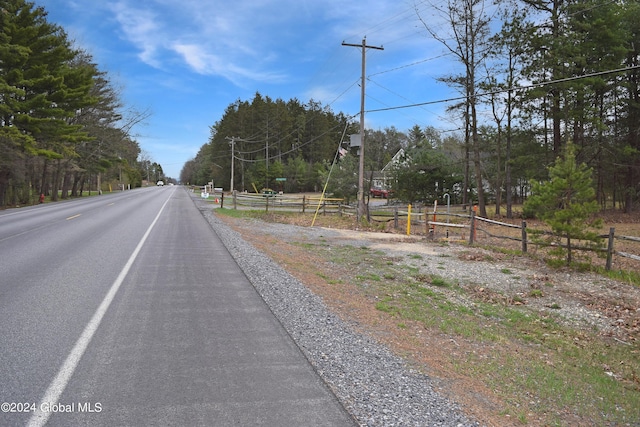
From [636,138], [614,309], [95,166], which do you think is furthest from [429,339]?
[95,166]

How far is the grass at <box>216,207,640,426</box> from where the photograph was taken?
3.72 m

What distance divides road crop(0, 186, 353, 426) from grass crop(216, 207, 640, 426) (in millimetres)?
1750

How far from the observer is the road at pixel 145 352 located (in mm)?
3172

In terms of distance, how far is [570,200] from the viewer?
10664 millimetres

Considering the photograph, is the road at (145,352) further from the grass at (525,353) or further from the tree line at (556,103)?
the tree line at (556,103)

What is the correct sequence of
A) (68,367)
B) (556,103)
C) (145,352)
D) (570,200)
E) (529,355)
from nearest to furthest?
(68,367) < (145,352) < (529,355) < (570,200) < (556,103)

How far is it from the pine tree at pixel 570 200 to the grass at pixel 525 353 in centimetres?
170

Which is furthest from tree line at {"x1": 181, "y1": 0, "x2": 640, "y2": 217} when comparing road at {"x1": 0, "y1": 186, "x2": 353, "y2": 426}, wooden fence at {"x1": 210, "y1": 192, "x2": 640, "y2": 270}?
road at {"x1": 0, "y1": 186, "x2": 353, "y2": 426}

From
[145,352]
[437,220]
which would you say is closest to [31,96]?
[437,220]

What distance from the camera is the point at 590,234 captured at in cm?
1041

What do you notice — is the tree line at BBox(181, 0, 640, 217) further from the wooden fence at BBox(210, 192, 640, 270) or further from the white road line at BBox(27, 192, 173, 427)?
the white road line at BBox(27, 192, 173, 427)

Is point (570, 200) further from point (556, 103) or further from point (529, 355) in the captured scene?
point (556, 103)

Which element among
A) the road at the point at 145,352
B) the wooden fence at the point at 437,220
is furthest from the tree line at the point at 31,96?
the road at the point at 145,352

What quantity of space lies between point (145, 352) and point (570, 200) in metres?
10.4
